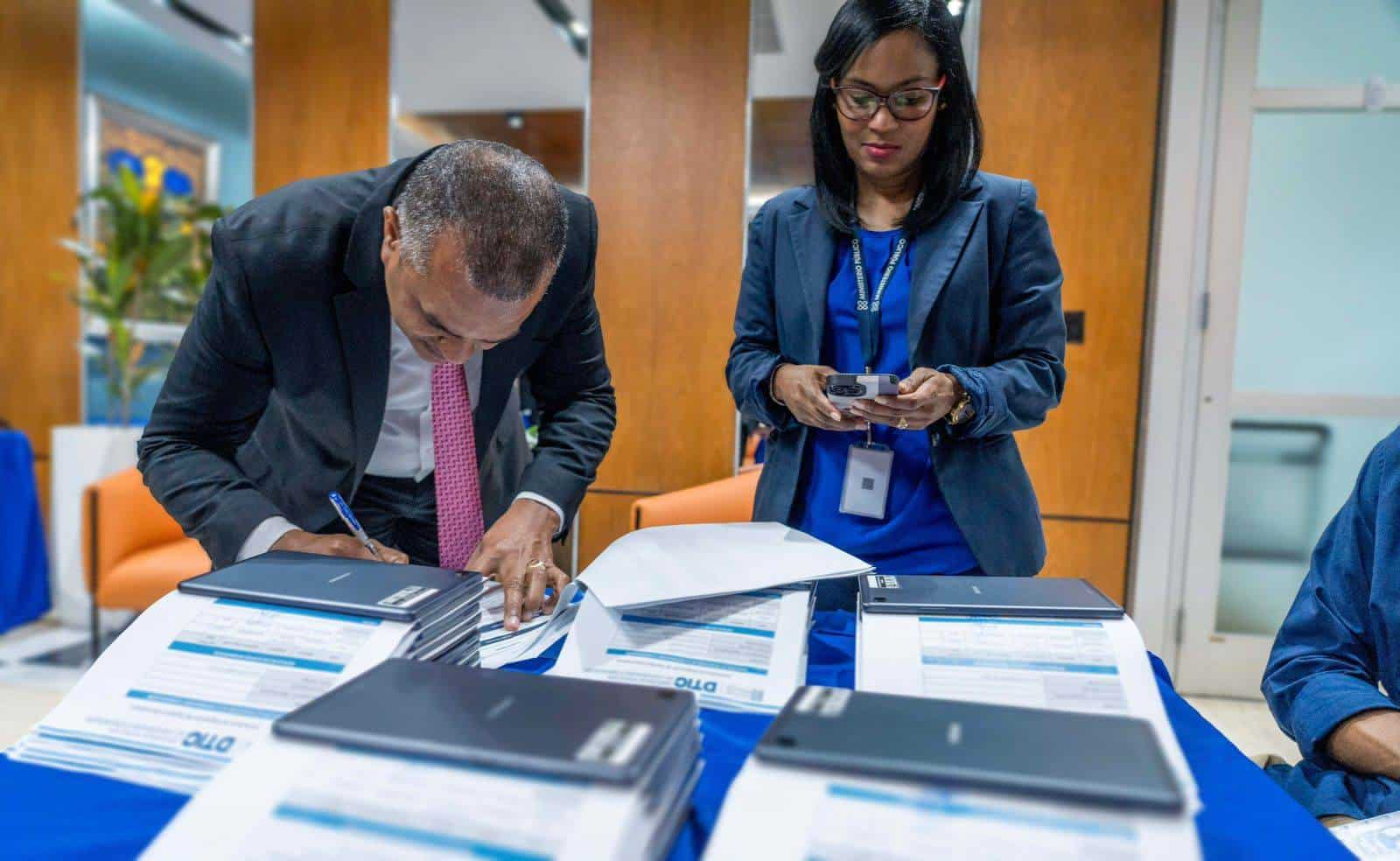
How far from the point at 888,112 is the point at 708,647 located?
883 mm

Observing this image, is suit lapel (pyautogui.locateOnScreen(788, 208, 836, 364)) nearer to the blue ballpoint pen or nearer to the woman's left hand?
the woman's left hand

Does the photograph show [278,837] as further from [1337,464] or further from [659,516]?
[1337,464]

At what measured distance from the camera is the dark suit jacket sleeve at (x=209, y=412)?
47.1 inches

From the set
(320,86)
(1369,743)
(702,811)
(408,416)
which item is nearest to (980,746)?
(702,811)

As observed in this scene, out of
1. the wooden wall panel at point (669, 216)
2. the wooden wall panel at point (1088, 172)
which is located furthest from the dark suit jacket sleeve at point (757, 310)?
the wooden wall panel at point (1088, 172)

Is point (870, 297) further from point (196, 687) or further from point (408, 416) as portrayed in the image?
point (196, 687)

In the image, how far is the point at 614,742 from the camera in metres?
0.51

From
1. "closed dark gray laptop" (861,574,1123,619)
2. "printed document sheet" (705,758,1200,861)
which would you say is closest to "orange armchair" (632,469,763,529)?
"closed dark gray laptop" (861,574,1123,619)

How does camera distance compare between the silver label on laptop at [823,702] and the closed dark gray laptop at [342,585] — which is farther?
the closed dark gray laptop at [342,585]

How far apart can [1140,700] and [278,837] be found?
623 millimetres

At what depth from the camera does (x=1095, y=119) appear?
3080mm

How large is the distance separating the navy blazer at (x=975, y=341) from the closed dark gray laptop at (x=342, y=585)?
26.3 inches

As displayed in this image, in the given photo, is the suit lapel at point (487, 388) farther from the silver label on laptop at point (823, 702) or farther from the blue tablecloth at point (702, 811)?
the silver label on laptop at point (823, 702)

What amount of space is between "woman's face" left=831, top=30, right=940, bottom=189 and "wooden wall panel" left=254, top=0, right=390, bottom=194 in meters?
2.84
